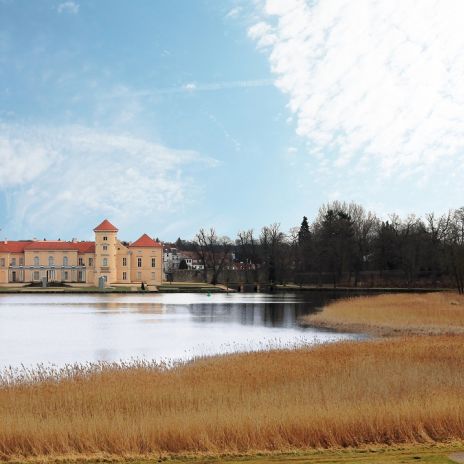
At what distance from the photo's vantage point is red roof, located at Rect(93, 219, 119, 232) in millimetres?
103375

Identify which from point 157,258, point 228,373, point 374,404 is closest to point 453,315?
point 228,373

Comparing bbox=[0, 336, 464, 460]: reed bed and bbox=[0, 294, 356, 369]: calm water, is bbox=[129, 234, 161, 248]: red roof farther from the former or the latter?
bbox=[0, 336, 464, 460]: reed bed

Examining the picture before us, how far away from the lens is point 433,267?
89875mm

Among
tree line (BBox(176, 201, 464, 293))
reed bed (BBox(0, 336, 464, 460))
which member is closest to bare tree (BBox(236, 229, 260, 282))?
tree line (BBox(176, 201, 464, 293))

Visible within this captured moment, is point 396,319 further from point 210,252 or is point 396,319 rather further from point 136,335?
point 210,252

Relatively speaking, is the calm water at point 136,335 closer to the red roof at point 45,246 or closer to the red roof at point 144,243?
the red roof at point 45,246

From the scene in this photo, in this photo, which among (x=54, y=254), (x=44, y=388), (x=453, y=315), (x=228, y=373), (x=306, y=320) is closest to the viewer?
(x=44, y=388)

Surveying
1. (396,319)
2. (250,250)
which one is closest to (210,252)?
(250,250)

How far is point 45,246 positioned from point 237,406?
97.3 metres

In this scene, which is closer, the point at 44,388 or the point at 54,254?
the point at 44,388

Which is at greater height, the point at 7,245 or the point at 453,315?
the point at 7,245

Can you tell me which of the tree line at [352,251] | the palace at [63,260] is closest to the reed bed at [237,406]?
the tree line at [352,251]

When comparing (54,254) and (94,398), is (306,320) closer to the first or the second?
(94,398)

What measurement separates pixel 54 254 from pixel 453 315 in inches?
3122
